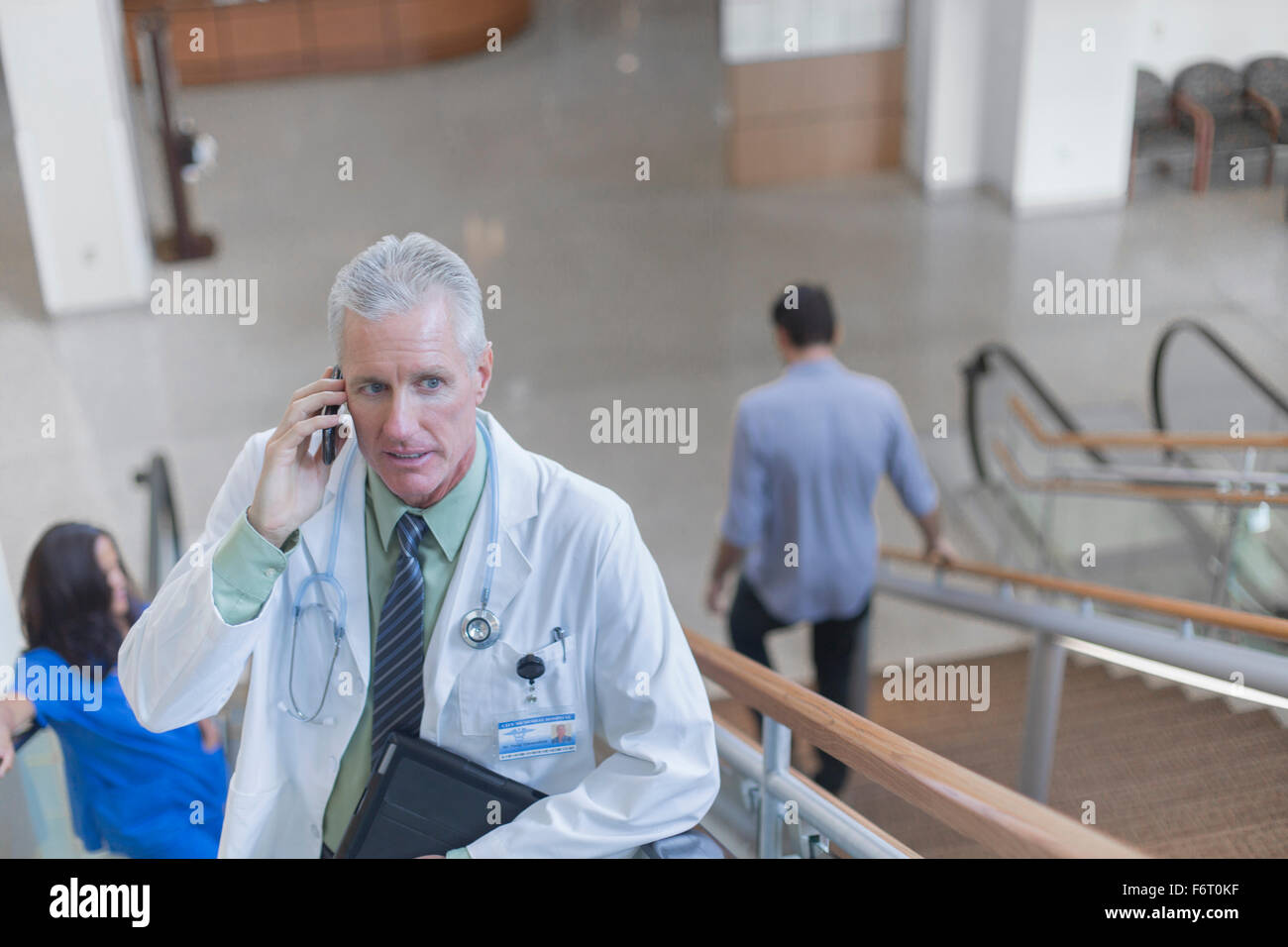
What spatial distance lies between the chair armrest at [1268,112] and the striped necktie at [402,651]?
576 centimetres

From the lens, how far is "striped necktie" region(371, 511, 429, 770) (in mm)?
1719

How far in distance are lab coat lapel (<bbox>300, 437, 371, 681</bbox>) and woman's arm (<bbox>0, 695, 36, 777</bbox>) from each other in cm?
58

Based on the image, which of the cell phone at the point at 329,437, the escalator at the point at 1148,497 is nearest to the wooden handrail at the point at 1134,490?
the escalator at the point at 1148,497

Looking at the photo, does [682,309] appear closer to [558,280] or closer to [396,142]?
[558,280]

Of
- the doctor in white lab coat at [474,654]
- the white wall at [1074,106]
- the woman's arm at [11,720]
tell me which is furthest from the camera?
the white wall at [1074,106]

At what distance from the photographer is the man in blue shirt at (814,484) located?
3582 mm

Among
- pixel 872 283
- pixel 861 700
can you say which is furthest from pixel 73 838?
pixel 872 283

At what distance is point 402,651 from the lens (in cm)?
174

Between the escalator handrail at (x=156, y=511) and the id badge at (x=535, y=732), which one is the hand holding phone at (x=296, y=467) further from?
the escalator handrail at (x=156, y=511)

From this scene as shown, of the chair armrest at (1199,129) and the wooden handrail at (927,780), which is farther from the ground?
the chair armrest at (1199,129)

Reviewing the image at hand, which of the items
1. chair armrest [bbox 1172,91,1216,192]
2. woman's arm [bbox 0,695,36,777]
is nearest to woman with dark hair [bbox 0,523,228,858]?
woman's arm [bbox 0,695,36,777]

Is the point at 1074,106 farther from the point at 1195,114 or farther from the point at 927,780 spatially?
the point at 927,780

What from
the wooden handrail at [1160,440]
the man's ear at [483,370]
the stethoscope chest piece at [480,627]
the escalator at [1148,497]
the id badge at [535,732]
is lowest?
the escalator at [1148,497]

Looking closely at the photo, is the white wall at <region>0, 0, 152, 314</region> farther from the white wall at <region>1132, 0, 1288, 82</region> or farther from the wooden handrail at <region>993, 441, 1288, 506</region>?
the white wall at <region>1132, 0, 1288, 82</region>
